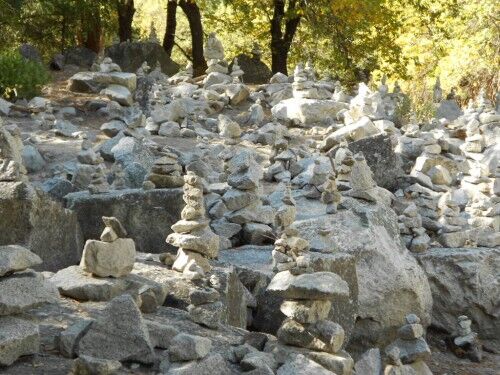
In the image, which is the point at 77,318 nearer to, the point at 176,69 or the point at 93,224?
the point at 93,224

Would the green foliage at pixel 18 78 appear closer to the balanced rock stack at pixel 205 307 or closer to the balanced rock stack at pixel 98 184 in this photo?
the balanced rock stack at pixel 98 184

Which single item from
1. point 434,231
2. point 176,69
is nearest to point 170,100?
point 176,69

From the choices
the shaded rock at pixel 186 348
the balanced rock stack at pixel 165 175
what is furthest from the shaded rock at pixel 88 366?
the balanced rock stack at pixel 165 175

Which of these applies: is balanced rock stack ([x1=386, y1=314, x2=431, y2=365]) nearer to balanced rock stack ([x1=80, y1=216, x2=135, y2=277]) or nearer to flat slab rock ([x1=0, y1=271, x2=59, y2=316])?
balanced rock stack ([x1=80, y1=216, x2=135, y2=277])

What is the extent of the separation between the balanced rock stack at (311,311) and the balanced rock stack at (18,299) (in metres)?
1.31

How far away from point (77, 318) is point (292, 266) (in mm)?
1510

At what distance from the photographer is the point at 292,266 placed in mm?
5855

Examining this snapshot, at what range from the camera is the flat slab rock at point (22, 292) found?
4.55m

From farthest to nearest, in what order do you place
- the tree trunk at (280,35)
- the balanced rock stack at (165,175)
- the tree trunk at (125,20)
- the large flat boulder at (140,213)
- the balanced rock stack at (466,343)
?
the tree trunk at (125,20)
the tree trunk at (280,35)
the balanced rock stack at (466,343)
the balanced rock stack at (165,175)
the large flat boulder at (140,213)

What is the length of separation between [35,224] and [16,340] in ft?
7.38

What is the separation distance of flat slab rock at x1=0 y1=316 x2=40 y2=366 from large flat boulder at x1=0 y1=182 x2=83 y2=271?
1966 mm

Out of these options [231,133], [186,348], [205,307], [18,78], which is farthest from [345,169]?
[18,78]

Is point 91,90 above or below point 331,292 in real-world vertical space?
above

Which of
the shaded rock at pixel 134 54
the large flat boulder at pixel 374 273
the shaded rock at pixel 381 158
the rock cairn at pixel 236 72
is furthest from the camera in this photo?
the shaded rock at pixel 134 54
